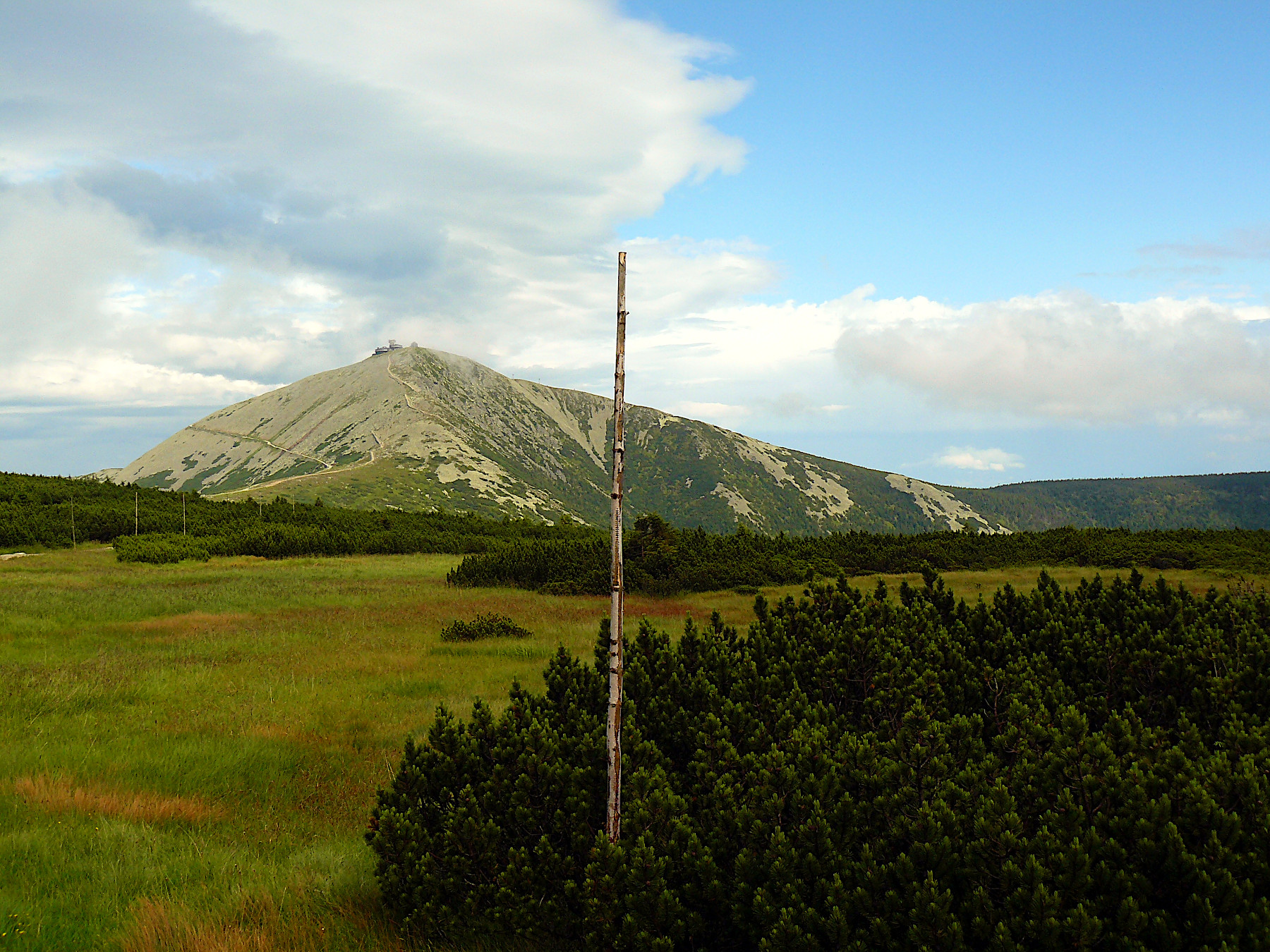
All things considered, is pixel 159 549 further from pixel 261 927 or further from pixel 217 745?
pixel 261 927

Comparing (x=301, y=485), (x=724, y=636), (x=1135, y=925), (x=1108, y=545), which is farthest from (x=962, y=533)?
(x=301, y=485)

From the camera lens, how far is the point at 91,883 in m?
5.71

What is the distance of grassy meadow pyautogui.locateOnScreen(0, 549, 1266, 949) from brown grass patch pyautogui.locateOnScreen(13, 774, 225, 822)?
3cm

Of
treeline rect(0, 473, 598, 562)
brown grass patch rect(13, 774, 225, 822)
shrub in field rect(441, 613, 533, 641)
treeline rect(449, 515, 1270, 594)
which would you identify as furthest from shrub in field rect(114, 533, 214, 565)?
brown grass patch rect(13, 774, 225, 822)

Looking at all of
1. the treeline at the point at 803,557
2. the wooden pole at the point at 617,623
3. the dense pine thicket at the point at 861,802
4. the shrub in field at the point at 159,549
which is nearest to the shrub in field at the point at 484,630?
the treeline at the point at 803,557

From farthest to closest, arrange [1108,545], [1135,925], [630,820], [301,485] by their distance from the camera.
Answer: [301,485] < [1108,545] < [630,820] < [1135,925]

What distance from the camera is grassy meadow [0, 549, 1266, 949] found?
5223 mm

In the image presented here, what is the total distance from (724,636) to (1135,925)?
447cm

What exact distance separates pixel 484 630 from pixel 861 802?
55.7ft

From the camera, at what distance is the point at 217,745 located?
9.95m

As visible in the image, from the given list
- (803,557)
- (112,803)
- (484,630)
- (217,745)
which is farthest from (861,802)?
(803,557)

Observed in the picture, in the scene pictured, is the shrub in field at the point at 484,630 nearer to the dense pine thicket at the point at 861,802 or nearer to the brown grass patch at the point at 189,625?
the brown grass patch at the point at 189,625

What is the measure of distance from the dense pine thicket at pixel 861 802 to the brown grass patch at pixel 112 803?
3.58 m

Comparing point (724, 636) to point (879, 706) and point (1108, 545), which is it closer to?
point (879, 706)
